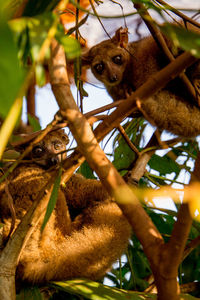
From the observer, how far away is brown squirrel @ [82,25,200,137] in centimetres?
228

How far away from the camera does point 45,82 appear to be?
137cm

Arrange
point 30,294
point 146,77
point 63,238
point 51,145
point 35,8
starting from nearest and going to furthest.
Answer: point 35,8 < point 30,294 < point 63,238 < point 146,77 < point 51,145

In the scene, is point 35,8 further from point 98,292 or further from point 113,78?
point 113,78

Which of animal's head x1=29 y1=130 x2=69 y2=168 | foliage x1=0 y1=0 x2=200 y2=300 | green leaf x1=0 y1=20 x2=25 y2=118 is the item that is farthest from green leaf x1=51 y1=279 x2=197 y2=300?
green leaf x1=0 y1=20 x2=25 y2=118

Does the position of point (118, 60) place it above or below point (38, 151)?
above

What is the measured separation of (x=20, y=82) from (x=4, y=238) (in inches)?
56.6

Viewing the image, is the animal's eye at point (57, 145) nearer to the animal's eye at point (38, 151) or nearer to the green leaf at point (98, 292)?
the animal's eye at point (38, 151)

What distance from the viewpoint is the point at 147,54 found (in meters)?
2.52

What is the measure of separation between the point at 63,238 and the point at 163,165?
2.99 ft

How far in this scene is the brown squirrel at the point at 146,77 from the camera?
228 cm

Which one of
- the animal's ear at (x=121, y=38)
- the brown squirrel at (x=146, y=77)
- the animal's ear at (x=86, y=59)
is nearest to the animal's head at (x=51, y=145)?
the brown squirrel at (x=146, y=77)

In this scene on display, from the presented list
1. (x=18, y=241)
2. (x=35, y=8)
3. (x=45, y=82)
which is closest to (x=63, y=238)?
(x=18, y=241)

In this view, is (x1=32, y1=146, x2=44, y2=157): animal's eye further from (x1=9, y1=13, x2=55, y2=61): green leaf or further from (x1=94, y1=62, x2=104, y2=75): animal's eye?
(x1=9, y1=13, x2=55, y2=61): green leaf

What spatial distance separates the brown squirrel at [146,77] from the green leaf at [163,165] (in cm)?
39
